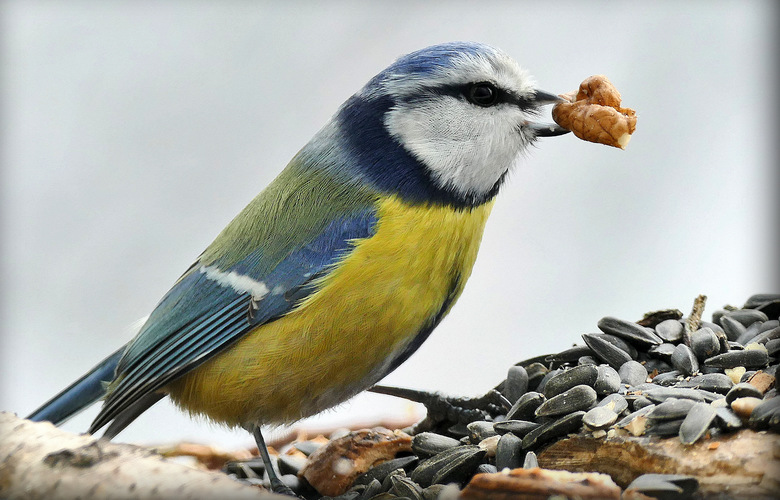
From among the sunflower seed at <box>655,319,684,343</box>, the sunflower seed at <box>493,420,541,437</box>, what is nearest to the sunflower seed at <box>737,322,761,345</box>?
the sunflower seed at <box>655,319,684,343</box>

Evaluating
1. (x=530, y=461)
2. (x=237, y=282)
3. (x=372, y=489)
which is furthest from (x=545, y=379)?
(x=237, y=282)

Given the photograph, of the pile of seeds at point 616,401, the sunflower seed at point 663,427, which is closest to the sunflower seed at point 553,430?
the pile of seeds at point 616,401

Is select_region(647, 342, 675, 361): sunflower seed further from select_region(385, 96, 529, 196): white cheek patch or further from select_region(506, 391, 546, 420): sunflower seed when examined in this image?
select_region(385, 96, 529, 196): white cheek patch

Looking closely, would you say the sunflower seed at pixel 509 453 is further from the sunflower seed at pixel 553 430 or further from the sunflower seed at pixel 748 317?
the sunflower seed at pixel 748 317

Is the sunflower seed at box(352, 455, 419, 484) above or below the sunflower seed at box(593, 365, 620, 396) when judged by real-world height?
below

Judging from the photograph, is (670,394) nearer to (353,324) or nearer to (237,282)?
(353,324)

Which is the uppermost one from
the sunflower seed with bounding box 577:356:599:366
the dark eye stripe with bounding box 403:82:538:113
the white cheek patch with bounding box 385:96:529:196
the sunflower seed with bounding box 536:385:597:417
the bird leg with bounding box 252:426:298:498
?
the dark eye stripe with bounding box 403:82:538:113
